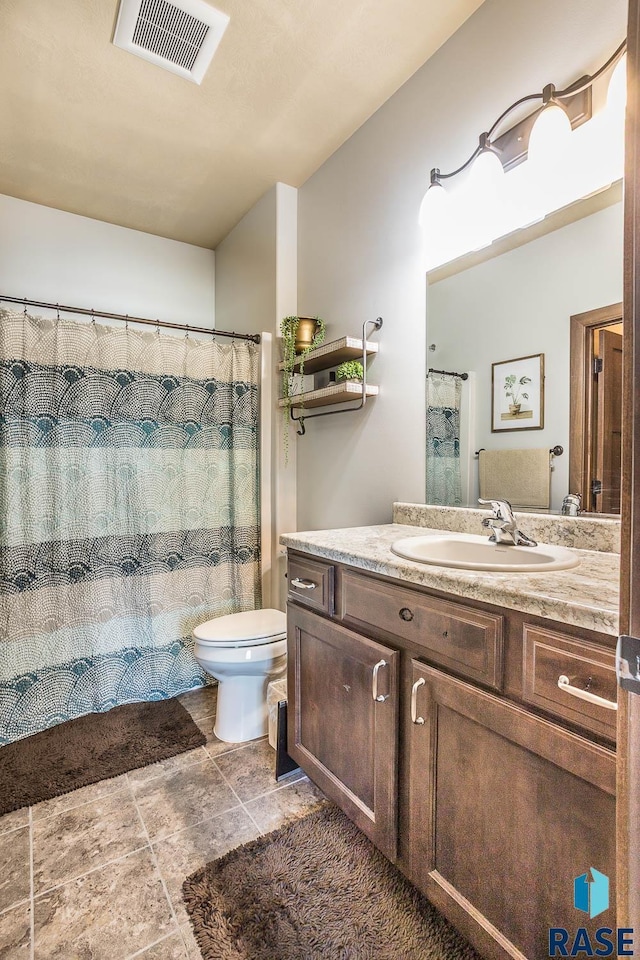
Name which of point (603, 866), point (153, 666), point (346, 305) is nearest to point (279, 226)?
point (346, 305)

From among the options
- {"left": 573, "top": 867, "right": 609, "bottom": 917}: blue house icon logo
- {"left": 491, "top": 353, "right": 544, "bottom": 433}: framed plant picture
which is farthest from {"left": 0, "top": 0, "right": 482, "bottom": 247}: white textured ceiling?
{"left": 573, "top": 867, "right": 609, "bottom": 917}: blue house icon logo

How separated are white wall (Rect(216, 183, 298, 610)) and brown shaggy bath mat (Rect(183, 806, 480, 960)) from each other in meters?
1.21

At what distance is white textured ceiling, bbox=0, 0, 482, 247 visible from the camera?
Answer: 4.96 ft

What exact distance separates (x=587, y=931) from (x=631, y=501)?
0.76m

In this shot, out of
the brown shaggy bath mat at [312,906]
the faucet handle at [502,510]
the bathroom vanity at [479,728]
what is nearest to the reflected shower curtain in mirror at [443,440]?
the faucet handle at [502,510]

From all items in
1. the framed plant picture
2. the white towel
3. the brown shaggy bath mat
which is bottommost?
the brown shaggy bath mat

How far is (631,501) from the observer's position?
528 millimetres

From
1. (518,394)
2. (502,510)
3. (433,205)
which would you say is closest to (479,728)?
(502,510)

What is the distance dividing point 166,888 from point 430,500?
1.40 metres

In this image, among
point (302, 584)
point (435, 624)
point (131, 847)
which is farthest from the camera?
point (302, 584)

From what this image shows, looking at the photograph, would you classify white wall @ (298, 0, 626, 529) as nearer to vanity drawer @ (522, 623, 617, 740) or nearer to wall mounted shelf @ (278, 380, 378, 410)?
wall mounted shelf @ (278, 380, 378, 410)

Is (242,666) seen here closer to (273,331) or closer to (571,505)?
(571,505)

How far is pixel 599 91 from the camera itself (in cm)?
119

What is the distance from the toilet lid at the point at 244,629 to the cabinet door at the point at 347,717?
0.31 metres
